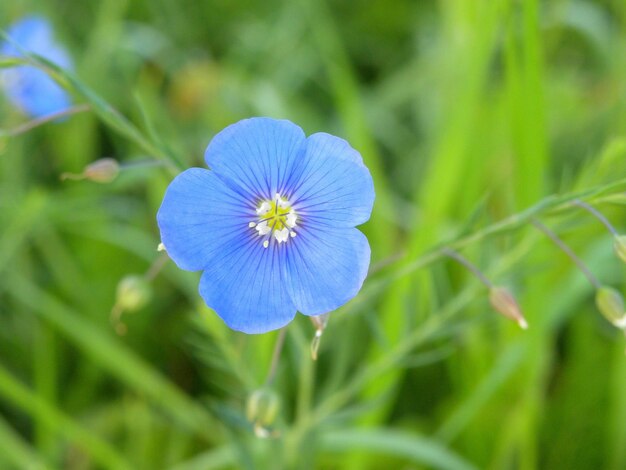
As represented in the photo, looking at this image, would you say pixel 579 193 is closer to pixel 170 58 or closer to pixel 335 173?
pixel 335 173

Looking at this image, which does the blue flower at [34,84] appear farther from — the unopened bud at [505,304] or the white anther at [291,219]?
the unopened bud at [505,304]

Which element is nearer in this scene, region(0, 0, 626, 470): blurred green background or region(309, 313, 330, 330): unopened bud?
region(309, 313, 330, 330): unopened bud

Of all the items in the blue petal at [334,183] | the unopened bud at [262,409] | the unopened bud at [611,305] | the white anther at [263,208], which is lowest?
the unopened bud at [262,409]

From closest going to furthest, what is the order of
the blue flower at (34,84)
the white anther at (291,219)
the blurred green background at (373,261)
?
the white anther at (291,219), the blurred green background at (373,261), the blue flower at (34,84)

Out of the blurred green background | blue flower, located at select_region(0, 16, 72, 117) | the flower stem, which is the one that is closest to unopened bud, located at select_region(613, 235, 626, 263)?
the blurred green background

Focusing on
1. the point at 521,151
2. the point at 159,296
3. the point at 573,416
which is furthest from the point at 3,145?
the point at 573,416

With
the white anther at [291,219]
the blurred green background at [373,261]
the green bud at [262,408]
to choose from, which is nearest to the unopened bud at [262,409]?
the green bud at [262,408]

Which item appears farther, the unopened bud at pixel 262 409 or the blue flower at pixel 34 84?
the blue flower at pixel 34 84

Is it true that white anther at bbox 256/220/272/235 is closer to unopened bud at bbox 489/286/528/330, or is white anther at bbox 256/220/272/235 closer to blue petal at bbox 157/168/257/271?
blue petal at bbox 157/168/257/271
